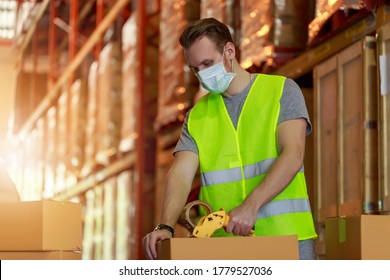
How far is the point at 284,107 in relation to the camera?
343 cm

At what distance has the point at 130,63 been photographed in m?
10.5

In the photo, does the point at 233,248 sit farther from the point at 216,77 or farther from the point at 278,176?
the point at 216,77

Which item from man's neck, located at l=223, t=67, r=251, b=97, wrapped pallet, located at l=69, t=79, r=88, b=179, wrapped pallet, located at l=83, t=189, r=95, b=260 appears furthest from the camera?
wrapped pallet, located at l=69, t=79, r=88, b=179

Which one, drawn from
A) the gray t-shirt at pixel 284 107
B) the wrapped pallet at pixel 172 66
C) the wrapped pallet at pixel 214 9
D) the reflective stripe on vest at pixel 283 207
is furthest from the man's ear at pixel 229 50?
the wrapped pallet at pixel 172 66

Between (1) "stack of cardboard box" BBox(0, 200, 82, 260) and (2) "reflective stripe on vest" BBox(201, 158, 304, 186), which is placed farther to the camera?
(2) "reflective stripe on vest" BBox(201, 158, 304, 186)

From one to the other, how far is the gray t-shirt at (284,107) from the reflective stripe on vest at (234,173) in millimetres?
154

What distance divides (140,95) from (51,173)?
6919 millimetres

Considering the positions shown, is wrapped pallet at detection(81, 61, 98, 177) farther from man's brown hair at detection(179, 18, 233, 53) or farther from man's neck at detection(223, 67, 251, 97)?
man's brown hair at detection(179, 18, 233, 53)

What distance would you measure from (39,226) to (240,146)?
0.93 meters

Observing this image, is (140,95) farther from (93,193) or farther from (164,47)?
(93,193)

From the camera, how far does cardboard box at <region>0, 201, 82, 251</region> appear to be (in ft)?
9.86

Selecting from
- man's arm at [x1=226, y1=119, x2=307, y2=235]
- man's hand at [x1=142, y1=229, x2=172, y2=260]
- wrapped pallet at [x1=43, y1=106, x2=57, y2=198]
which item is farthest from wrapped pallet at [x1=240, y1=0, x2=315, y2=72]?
wrapped pallet at [x1=43, y1=106, x2=57, y2=198]

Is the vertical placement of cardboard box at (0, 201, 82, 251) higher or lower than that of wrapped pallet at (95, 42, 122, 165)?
lower

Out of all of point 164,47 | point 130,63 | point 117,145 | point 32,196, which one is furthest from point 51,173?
point 164,47
